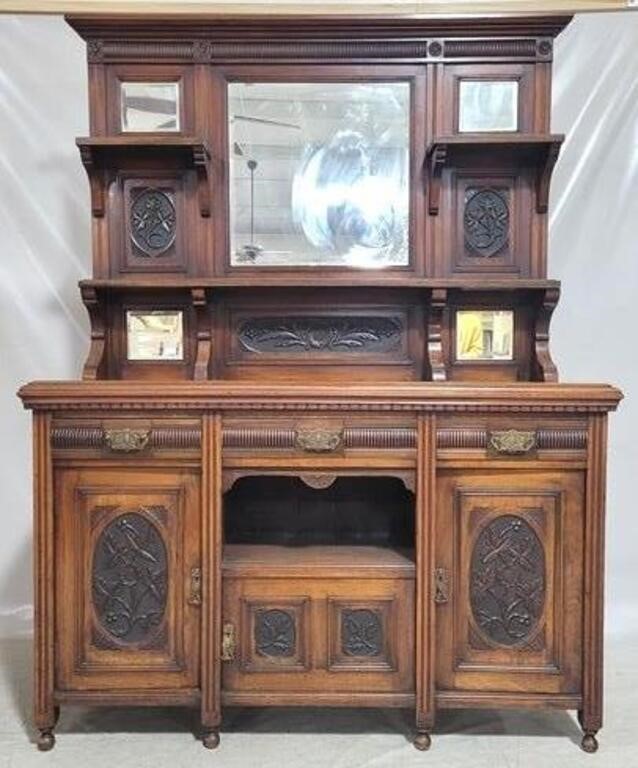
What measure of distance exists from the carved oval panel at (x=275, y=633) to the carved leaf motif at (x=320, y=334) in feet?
2.32

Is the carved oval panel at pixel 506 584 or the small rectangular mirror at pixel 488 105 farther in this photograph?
the small rectangular mirror at pixel 488 105

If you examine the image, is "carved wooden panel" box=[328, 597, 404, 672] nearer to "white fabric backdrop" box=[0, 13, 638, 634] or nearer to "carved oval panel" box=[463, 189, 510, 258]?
"carved oval panel" box=[463, 189, 510, 258]

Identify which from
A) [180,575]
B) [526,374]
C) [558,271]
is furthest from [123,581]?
[558,271]

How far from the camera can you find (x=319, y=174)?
7.06ft

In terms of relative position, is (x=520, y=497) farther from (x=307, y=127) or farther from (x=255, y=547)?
(x=307, y=127)

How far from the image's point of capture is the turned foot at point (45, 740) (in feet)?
6.07

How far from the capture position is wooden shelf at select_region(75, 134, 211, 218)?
1969 mm

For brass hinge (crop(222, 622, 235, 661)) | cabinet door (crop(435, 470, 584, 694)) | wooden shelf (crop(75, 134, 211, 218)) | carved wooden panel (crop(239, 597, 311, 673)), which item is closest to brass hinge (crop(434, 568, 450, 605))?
cabinet door (crop(435, 470, 584, 694))

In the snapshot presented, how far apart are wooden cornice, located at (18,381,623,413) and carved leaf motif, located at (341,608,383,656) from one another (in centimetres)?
49

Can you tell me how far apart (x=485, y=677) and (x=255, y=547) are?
64 cm

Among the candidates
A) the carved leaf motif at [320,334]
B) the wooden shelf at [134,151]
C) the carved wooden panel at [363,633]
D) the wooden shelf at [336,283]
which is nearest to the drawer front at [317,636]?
the carved wooden panel at [363,633]

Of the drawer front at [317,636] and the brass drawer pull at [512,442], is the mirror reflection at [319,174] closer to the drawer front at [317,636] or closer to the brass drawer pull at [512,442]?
the brass drawer pull at [512,442]

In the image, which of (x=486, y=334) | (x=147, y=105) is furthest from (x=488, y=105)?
(x=147, y=105)

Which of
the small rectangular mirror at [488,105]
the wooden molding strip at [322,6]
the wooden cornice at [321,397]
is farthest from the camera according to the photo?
the wooden molding strip at [322,6]
